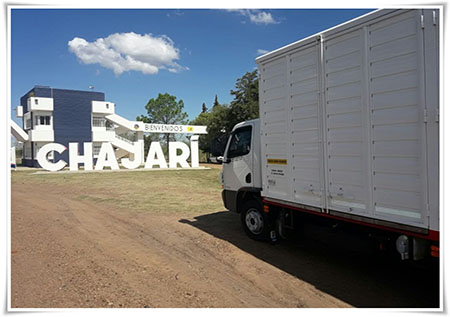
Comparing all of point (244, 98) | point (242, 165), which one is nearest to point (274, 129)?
point (242, 165)

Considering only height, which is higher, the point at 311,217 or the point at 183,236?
the point at 311,217

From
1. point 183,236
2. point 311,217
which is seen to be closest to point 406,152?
point 311,217

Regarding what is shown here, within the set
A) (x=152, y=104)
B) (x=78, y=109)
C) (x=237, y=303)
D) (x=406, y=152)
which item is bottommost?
(x=237, y=303)

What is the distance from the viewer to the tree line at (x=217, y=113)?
41.1 metres

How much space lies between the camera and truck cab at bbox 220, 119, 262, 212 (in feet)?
22.1

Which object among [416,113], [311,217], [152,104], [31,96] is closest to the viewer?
[416,113]

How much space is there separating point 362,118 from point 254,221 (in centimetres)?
337

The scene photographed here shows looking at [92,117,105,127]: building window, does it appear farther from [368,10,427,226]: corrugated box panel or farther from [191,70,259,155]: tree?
[368,10,427,226]: corrugated box panel

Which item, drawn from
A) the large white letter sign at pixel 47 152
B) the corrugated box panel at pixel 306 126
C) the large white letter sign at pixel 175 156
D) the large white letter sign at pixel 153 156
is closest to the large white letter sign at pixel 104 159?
the large white letter sign at pixel 153 156

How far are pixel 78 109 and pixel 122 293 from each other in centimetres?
3916

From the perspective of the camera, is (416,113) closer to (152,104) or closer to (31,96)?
(31,96)

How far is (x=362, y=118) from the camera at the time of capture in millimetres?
4305

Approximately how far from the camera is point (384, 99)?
403 centimetres

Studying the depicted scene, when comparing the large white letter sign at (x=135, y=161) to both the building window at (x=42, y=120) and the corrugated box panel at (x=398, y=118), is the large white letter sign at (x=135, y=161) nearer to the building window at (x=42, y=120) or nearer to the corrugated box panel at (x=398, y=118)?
the building window at (x=42, y=120)
